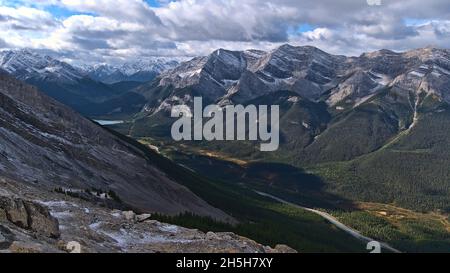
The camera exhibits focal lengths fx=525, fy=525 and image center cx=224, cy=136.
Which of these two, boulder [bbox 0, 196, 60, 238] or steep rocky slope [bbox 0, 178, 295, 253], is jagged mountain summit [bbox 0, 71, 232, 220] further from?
boulder [bbox 0, 196, 60, 238]

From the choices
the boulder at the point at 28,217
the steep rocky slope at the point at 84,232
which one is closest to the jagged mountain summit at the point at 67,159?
the steep rocky slope at the point at 84,232

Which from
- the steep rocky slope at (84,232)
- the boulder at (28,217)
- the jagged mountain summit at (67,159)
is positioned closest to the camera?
the steep rocky slope at (84,232)

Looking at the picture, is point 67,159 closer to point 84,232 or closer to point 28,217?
point 84,232

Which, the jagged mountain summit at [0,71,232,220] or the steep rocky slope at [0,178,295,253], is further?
the jagged mountain summit at [0,71,232,220]

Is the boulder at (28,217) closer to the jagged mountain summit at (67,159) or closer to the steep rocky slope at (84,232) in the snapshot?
the steep rocky slope at (84,232)

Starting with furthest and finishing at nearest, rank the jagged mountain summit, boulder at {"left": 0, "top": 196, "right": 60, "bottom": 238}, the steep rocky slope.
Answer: the jagged mountain summit < boulder at {"left": 0, "top": 196, "right": 60, "bottom": 238} < the steep rocky slope

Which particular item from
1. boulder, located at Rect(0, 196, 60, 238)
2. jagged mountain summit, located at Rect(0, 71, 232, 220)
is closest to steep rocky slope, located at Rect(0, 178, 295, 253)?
boulder, located at Rect(0, 196, 60, 238)

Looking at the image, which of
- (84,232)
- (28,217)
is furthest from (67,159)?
(28,217)
